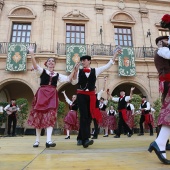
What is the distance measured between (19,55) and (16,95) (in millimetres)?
3204

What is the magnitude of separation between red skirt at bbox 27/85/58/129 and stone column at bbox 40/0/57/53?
8602mm

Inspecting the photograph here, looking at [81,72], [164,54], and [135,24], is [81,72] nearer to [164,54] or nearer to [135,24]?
[164,54]

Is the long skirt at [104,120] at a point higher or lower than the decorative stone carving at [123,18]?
lower

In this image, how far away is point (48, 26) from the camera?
12383mm

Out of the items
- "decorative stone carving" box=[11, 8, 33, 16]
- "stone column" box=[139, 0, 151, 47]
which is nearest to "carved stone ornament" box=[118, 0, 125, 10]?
"stone column" box=[139, 0, 151, 47]

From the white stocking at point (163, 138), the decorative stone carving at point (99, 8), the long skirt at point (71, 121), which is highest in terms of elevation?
the decorative stone carving at point (99, 8)

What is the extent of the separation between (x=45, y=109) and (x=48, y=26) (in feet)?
32.7

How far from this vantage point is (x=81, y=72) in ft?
11.8

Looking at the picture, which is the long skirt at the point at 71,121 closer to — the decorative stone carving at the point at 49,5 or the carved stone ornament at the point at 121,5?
the decorative stone carving at the point at 49,5

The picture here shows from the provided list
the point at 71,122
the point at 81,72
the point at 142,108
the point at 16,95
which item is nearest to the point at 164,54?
the point at 81,72

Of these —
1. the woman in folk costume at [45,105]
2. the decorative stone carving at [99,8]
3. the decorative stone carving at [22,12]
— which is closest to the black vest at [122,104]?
the woman in folk costume at [45,105]

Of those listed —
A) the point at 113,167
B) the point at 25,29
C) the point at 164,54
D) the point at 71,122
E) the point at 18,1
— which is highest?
the point at 18,1

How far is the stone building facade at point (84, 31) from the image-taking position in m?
11.8

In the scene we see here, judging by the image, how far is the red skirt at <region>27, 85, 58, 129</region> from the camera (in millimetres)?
3549
